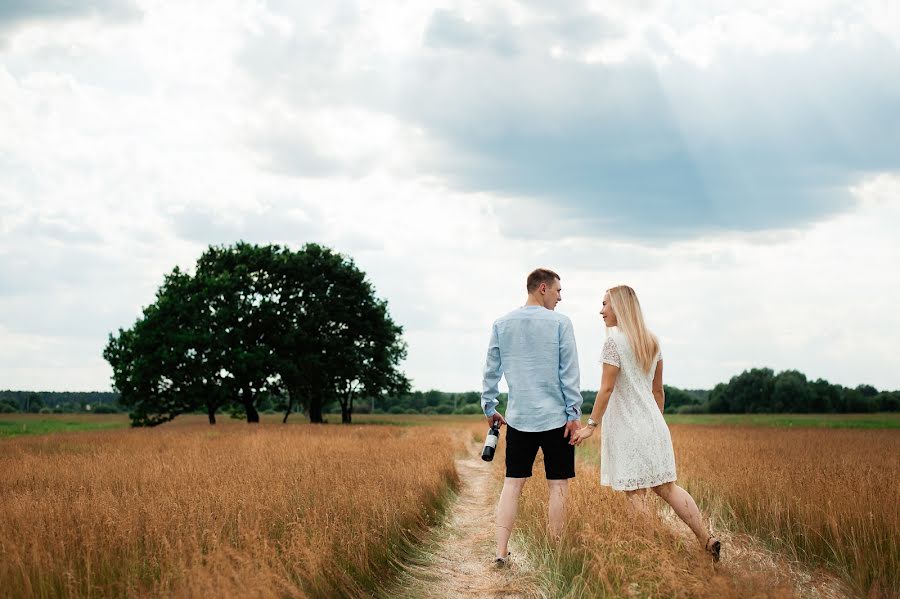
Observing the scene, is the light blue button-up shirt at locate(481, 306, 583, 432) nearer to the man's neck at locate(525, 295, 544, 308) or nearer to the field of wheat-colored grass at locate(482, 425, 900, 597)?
the man's neck at locate(525, 295, 544, 308)

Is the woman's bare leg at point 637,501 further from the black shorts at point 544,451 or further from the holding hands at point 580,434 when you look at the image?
the holding hands at point 580,434

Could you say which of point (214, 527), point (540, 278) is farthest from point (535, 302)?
point (214, 527)

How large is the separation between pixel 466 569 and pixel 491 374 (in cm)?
197

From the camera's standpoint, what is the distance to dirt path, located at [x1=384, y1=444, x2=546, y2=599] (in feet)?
18.2

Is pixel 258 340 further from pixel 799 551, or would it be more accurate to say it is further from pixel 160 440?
pixel 799 551

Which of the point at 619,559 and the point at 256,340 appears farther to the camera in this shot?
the point at 256,340

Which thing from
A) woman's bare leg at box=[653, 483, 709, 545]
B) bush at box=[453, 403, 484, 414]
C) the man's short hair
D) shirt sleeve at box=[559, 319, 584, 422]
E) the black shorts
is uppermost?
the man's short hair

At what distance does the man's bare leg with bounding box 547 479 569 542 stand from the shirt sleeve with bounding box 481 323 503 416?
0.84m

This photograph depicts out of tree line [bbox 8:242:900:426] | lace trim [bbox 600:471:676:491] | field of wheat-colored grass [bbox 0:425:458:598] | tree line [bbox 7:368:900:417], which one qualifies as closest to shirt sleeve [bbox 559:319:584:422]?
lace trim [bbox 600:471:676:491]

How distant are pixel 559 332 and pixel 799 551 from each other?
343cm

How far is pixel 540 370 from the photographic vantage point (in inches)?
225

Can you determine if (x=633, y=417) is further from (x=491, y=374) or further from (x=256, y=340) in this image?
(x=256, y=340)

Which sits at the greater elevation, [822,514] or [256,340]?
[256,340]

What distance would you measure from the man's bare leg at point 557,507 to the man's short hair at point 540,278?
170 cm
